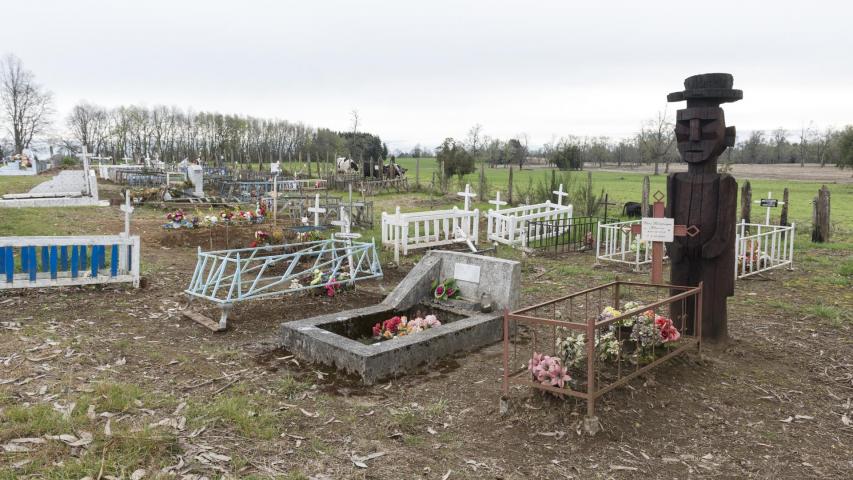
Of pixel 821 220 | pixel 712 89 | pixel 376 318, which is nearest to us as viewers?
pixel 712 89

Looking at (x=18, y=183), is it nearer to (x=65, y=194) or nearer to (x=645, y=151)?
(x=65, y=194)

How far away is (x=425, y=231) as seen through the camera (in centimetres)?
1510

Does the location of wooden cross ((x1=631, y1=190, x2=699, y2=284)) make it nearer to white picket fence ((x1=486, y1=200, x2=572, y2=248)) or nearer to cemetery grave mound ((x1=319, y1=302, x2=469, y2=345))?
cemetery grave mound ((x1=319, y1=302, x2=469, y2=345))

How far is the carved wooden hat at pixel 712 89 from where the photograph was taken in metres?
6.75

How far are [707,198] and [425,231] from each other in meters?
8.78

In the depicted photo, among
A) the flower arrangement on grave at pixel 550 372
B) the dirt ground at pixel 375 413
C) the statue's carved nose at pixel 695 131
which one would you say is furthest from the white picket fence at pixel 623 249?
the flower arrangement on grave at pixel 550 372

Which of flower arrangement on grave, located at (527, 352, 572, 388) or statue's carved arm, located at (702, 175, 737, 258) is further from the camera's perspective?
statue's carved arm, located at (702, 175, 737, 258)

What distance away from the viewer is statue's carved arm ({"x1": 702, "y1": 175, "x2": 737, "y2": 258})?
22.2 feet

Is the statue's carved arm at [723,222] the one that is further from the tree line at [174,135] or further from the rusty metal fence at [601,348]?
the tree line at [174,135]

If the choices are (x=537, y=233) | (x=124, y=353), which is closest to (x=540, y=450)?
(x=124, y=353)

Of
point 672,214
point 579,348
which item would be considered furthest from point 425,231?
point 579,348

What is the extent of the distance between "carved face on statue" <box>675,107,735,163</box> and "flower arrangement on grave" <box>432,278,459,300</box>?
3215 millimetres

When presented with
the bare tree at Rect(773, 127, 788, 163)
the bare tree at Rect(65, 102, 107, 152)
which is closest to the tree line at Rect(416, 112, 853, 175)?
the bare tree at Rect(773, 127, 788, 163)

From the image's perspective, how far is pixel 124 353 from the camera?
267 inches
